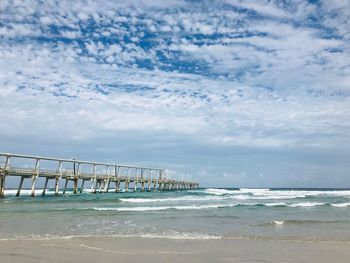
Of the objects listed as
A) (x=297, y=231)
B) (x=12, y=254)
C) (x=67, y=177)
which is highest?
(x=67, y=177)

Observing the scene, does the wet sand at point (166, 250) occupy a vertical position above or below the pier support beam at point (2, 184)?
below

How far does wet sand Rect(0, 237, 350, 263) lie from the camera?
890 centimetres

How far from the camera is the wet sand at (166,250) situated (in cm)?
890

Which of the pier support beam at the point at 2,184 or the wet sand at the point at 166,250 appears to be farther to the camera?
the pier support beam at the point at 2,184

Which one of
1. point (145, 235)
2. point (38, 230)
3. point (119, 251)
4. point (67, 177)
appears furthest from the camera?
point (67, 177)

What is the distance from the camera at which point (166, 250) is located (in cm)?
1009

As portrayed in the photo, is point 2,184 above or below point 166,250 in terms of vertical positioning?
above

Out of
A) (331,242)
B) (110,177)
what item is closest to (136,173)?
(110,177)

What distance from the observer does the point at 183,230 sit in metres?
14.8

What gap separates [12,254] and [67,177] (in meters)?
37.5

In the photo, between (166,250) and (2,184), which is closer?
(166,250)

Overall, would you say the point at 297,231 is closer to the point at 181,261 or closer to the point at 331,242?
the point at 331,242

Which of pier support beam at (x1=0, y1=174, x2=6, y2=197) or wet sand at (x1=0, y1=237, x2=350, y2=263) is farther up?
pier support beam at (x1=0, y1=174, x2=6, y2=197)

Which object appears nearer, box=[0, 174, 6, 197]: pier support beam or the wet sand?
the wet sand
